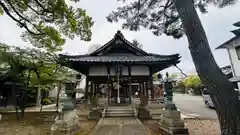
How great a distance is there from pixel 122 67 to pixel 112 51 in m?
2.22

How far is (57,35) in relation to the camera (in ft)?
25.7

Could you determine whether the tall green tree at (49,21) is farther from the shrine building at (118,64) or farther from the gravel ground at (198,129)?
the gravel ground at (198,129)

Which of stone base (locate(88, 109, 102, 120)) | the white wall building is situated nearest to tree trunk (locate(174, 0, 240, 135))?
stone base (locate(88, 109, 102, 120))

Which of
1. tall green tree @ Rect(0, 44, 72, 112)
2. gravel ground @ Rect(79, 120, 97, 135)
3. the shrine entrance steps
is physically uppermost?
tall green tree @ Rect(0, 44, 72, 112)

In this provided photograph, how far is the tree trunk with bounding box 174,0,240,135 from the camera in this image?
2.37 metres

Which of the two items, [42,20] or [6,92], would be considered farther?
[6,92]

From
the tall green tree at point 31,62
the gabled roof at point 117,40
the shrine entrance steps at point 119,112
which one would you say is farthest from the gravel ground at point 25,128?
the gabled roof at point 117,40

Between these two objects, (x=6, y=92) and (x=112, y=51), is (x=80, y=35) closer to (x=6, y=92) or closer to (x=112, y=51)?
(x=112, y=51)

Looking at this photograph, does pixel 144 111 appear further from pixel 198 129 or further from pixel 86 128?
pixel 86 128

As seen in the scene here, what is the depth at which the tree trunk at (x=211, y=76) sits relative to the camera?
7.77 feet

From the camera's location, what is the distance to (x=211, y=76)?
2.53m

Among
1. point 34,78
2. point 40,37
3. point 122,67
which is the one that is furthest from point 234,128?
point 34,78

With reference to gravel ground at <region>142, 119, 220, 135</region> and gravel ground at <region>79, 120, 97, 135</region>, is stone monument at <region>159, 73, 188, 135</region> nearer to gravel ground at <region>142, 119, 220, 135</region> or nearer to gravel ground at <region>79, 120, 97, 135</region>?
gravel ground at <region>142, 119, 220, 135</region>

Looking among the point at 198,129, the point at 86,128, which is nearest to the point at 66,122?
the point at 86,128
